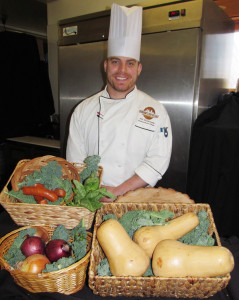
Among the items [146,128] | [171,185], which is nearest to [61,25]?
[146,128]

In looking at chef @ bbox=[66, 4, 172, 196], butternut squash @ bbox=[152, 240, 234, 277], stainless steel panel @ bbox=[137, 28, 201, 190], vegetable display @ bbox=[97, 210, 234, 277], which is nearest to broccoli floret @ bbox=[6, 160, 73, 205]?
vegetable display @ bbox=[97, 210, 234, 277]

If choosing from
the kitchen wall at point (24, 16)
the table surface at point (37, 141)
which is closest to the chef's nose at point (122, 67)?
the table surface at point (37, 141)

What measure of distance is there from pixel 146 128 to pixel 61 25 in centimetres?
159

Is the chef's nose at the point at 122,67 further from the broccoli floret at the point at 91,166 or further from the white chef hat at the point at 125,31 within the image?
the broccoli floret at the point at 91,166

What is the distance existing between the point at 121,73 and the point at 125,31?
287 mm

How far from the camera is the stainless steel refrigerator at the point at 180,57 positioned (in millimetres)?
1714

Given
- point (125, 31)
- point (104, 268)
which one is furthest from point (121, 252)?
point (125, 31)

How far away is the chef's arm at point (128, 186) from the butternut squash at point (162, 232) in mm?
636

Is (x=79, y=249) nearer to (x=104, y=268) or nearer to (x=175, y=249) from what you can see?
(x=104, y=268)

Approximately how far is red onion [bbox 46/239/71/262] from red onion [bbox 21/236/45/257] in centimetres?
2

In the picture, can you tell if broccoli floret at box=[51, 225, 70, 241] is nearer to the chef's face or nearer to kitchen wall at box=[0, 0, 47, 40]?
the chef's face

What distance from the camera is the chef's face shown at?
1.43 m

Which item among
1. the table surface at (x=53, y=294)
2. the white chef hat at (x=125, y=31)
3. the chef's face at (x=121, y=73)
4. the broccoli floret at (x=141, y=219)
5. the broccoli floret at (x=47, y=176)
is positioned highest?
the white chef hat at (x=125, y=31)

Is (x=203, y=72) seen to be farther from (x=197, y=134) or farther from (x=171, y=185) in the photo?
(x=171, y=185)
